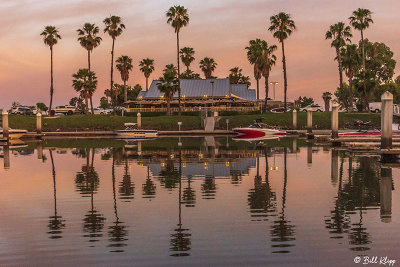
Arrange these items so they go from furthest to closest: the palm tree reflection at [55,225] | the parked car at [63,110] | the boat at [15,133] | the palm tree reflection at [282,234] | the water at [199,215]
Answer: the parked car at [63,110], the boat at [15,133], the palm tree reflection at [55,225], the palm tree reflection at [282,234], the water at [199,215]

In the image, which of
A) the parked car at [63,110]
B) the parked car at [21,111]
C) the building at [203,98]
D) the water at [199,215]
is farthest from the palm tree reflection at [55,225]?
the parked car at [63,110]

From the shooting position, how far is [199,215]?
13.5 meters

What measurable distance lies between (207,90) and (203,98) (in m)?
2.74

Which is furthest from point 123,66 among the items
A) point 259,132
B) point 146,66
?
point 259,132

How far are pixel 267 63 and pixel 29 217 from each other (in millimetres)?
79635

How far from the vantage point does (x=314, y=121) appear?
75625 millimetres

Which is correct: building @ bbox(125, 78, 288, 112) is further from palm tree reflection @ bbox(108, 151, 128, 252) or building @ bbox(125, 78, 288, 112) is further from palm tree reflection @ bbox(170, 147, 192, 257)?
palm tree reflection @ bbox(170, 147, 192, 257)

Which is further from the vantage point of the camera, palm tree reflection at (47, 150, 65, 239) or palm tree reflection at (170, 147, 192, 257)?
palm tree reflection at (47, 150, 65, 239)

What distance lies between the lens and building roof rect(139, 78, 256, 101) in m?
92.3

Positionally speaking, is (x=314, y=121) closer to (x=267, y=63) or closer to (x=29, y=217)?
(x=267, y=63)

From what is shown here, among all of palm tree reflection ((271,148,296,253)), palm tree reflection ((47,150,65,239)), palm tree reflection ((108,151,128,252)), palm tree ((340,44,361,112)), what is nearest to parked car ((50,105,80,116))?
palm tree ((340,44,361,112))

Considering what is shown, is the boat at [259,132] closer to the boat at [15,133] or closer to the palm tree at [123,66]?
the boat at [15,133]

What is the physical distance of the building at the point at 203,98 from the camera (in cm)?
8762

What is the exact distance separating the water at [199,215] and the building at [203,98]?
206ft
